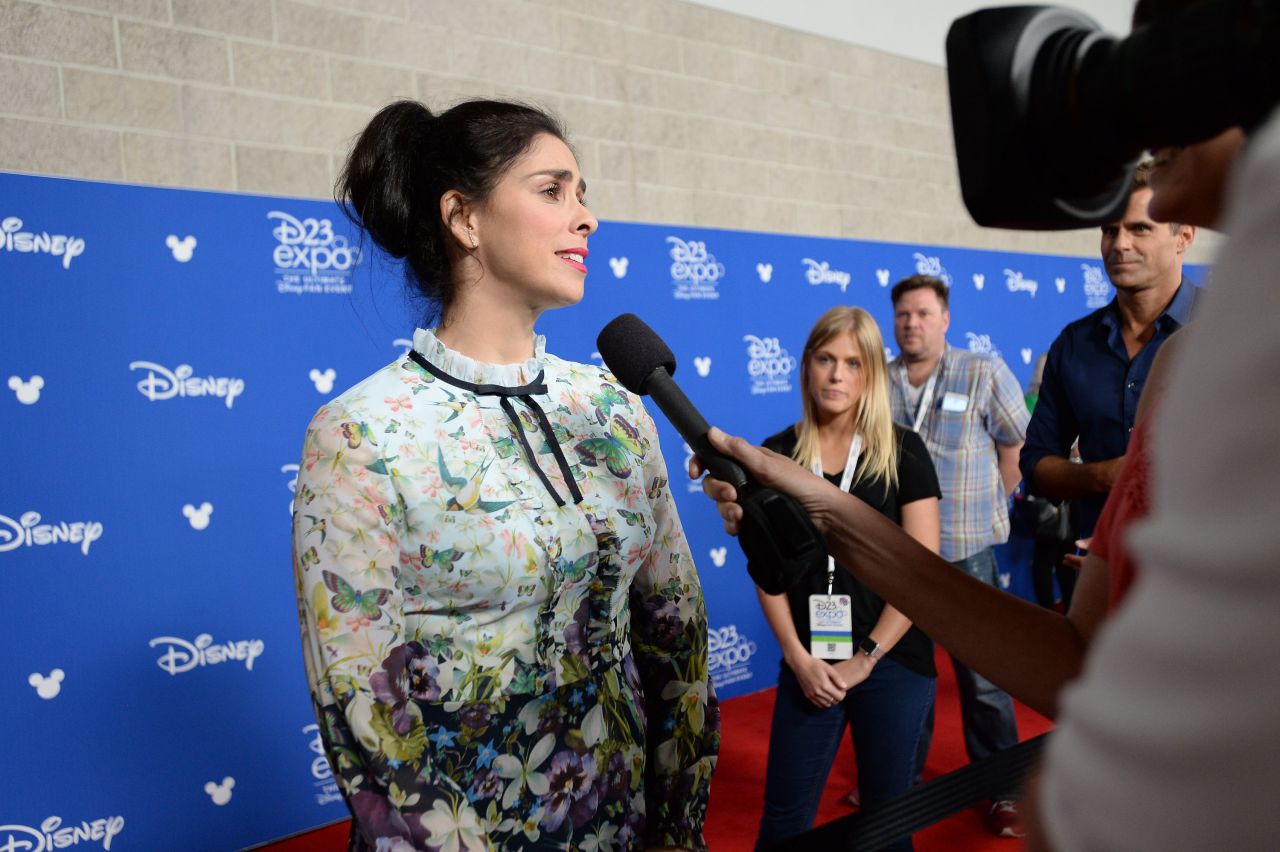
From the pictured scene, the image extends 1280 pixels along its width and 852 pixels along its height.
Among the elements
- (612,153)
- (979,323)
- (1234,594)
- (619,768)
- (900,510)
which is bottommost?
(619,768)

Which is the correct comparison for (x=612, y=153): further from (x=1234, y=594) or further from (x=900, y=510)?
(x=1234, y=594)

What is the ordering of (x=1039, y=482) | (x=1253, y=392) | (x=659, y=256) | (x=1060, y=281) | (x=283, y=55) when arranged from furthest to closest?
(x=1060, y=281) → (x=659, y=256) → (x=283, y=55) → (x=1039, y=482) → (x=1253, y=392)

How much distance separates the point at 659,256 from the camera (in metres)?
3.85

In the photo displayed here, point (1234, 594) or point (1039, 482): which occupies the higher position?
point (1234, 594)

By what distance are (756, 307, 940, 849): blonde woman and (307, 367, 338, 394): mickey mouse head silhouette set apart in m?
1.45

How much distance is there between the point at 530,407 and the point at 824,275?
334cm

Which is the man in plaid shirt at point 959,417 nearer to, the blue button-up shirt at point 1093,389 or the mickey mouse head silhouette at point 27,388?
the blue button-up shirt at point 1093,389

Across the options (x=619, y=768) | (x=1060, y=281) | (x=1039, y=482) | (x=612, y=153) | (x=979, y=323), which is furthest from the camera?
(x=1060, y=281)

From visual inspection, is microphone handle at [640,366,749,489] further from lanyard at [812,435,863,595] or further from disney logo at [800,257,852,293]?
disney logo at [800,257,852,293]

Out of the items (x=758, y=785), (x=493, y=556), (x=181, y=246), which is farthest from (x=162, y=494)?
(x=758, y=785)

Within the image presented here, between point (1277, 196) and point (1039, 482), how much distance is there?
232cm

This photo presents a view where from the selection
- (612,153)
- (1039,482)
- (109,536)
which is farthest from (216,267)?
(1039,482)

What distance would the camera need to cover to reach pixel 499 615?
4.07 ft

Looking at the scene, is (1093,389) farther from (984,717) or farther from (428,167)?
(428,167)
